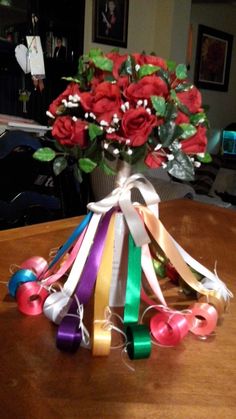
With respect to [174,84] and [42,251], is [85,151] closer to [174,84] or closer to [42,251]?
[174,84]

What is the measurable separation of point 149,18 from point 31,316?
295 cm

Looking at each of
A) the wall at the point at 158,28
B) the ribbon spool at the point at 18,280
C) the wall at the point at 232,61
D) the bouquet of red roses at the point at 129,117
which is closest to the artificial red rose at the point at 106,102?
the bouquet of red roses at the point at 129,117

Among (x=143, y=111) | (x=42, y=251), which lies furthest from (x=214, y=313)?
(x=42, y=251)

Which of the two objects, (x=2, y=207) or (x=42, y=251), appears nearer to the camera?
(x=42, y=251)

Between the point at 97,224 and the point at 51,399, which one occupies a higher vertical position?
the point at 97,224

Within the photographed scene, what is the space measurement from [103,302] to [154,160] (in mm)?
248

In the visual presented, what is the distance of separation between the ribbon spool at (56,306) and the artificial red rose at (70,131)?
255mm

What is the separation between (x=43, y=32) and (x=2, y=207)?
1.43m

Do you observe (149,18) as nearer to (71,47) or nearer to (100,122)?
(71,47)

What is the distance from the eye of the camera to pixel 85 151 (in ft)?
2.23

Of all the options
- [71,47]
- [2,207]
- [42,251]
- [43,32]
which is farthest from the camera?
[71,47]

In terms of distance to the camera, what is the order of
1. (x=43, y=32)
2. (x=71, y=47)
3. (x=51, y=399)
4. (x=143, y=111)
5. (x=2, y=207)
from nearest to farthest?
(x=51, y=399) → (x=143, y=111) → (x=2, y=207) → (x=43, y=32) → (x=71, y=47)

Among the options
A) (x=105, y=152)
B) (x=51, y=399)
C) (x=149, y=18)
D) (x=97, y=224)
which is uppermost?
(x=149, y=18)

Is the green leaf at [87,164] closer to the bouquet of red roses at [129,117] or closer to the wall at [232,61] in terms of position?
the bouquet of red roses at [129,117]
